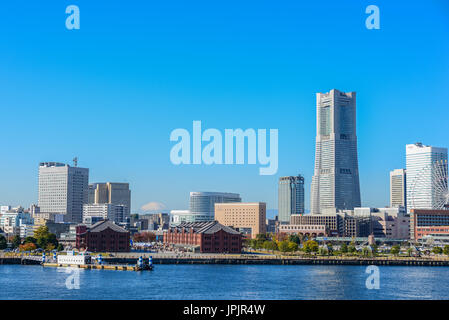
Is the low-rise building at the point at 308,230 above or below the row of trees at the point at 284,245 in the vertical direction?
above

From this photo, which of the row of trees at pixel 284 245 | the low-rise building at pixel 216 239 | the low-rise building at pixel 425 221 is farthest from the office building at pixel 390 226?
the low-rise building at pixel 216 239

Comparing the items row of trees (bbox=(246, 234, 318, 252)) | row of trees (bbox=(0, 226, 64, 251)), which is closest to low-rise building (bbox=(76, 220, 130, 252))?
row of trees (bbox=(0, 226, 64, 251))

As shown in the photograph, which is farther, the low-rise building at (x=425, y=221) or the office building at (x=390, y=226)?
the office building at (x=390, y=226)

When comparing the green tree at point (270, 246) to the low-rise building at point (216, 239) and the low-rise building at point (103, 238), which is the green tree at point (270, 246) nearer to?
the low-rise building at point (216, 239)

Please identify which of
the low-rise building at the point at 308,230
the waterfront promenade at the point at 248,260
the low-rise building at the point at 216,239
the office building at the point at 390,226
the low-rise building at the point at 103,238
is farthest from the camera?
the office building at the point at 390,226

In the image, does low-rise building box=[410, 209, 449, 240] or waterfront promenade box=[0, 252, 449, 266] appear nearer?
waterfront promenade box=[0, 252, 449, 266]

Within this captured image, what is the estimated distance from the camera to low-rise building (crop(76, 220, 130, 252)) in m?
107

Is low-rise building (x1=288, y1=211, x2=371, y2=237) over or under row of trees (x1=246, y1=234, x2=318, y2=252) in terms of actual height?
over

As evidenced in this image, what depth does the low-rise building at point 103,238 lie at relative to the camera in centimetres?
10662

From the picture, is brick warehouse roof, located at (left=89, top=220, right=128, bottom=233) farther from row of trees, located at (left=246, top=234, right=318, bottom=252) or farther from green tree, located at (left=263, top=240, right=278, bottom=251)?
green tree, located at (left=263, top=240, right=278, bottom=251)

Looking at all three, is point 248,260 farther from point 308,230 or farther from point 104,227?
point 308,230

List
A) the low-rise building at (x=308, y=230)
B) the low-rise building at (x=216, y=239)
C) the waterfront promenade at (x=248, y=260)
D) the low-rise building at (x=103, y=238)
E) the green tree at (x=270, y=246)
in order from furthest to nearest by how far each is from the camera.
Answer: the low-rise building at (x=308, y=230) → the green tree at (x=270, y=246) → the low-rise building at (x=216, y=239) → the low-rise building at (x=103, y=238) → the waterfront promenade at (x=248, y=260)
